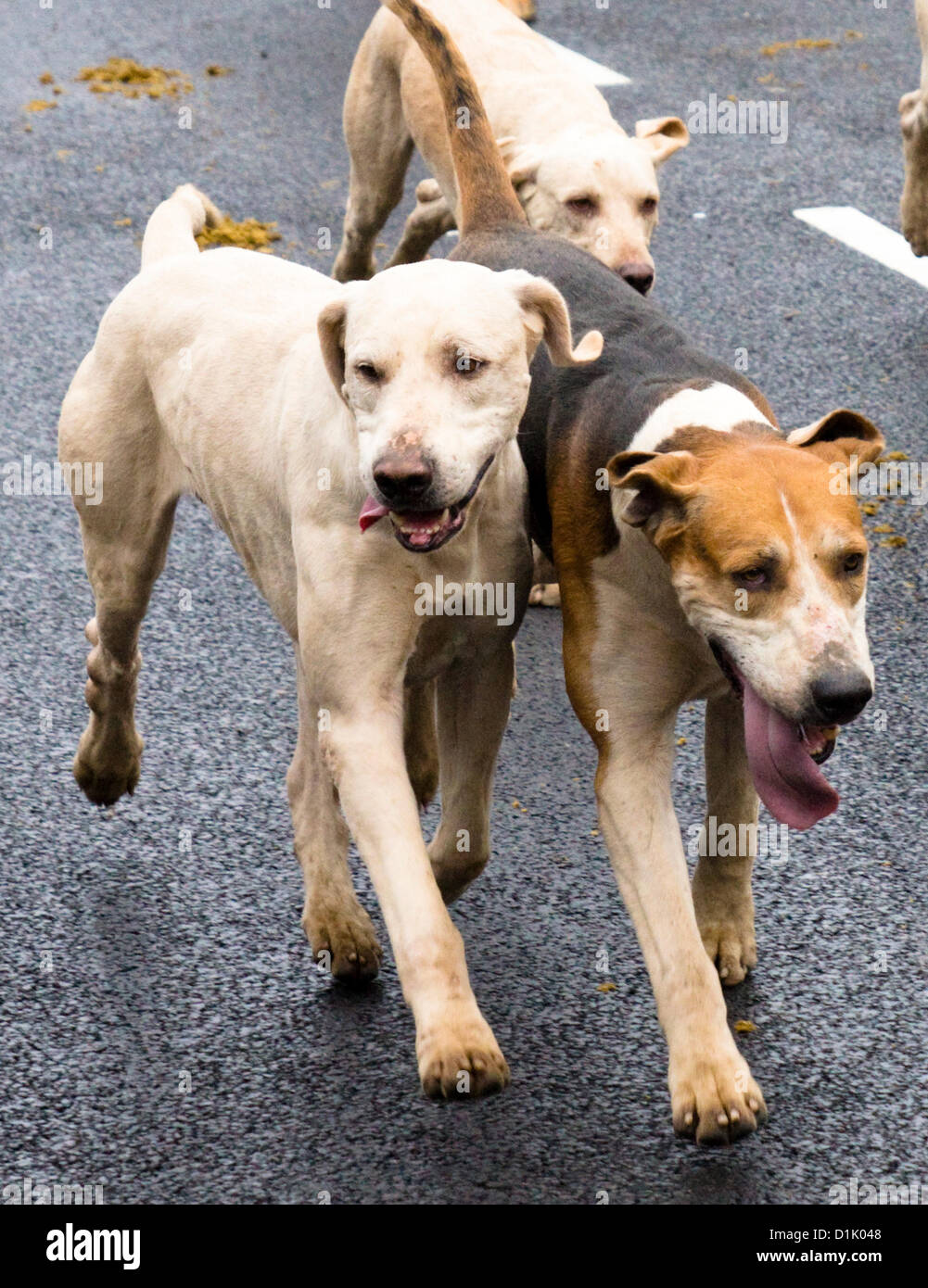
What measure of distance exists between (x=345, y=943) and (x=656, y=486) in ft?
4.31

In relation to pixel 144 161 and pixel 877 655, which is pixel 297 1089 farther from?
pixel 144 161

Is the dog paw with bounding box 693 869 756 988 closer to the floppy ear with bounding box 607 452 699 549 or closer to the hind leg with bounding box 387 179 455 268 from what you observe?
the floppy ear with bounding box 607 452 699 549

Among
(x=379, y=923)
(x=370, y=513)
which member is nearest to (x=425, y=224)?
(x=379, y=923)

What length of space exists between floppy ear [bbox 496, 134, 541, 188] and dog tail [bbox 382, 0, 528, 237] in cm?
114

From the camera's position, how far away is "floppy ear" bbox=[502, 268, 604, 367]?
3367mm

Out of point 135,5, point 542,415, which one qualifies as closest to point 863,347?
point 542,415

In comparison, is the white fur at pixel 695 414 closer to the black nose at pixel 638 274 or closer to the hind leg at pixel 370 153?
the black nose at pixel 638 274

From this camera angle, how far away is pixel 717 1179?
11.1 ft

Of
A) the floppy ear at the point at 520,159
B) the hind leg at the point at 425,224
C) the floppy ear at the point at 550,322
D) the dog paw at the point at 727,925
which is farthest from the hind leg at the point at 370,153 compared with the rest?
the dog paw at the point at 727,925

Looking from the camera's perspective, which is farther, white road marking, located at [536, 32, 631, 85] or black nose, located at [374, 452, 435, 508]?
white road marking, located at [536, 32, 631, 85]

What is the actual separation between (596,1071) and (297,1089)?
1.88 feet

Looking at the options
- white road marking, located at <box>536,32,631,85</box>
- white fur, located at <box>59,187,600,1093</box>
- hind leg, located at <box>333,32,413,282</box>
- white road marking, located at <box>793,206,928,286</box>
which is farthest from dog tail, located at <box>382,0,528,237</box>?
white road marking, located at <box>536,32,631,85</box>

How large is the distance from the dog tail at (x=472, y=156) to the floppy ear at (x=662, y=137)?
1.58 meters

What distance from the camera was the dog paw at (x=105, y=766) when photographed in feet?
14.9
